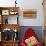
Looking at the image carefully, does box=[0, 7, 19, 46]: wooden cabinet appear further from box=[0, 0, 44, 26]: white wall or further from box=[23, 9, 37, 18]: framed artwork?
box=[23, 9, 37, 18]: framed artwork

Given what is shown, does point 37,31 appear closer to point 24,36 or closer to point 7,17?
point 24,36

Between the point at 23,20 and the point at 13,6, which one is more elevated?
the point at 13,6

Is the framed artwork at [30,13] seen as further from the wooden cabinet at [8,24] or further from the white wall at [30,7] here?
the wooden cabinet at [8,24]

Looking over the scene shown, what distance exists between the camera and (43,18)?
521cm

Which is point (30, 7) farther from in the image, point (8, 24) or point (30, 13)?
point (8, 24)

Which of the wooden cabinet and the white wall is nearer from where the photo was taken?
the wooden cabinet

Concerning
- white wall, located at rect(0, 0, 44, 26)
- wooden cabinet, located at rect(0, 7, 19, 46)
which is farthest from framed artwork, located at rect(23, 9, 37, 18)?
wooden cabinet, located at rect(0, 7, 19, 46)

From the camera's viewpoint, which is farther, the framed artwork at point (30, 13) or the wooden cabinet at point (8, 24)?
the framed artwork at point (30, 13)

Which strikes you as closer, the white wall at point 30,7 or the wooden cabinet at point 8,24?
the wooden cabinet at point 8,24

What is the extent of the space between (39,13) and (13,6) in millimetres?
841

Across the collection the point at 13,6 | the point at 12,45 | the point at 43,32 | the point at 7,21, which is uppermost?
the point at 13,6

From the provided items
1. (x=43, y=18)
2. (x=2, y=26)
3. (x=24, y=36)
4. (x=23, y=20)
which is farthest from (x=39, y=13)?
(x=2, y=26)

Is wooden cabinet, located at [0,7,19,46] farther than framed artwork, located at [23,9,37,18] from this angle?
No

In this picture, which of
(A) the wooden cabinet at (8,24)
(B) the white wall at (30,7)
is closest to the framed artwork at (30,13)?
(B) the white wall at (30,7)
